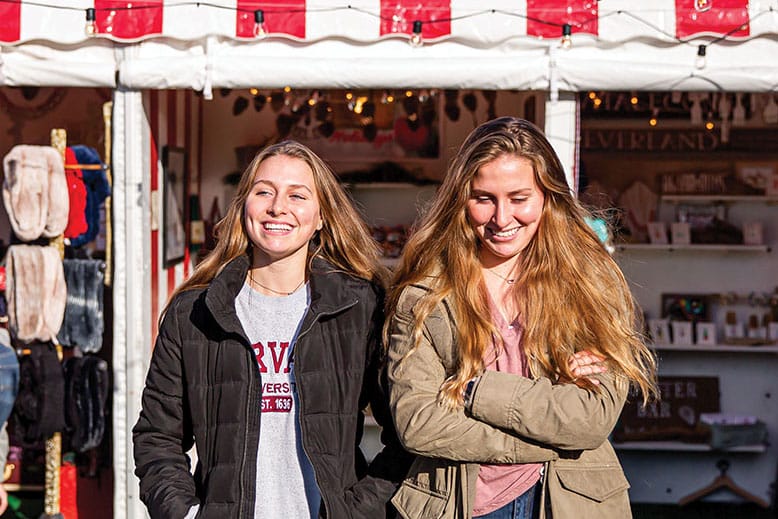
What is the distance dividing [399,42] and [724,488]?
11.2 ft

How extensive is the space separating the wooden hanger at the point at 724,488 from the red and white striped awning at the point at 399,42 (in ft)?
8.75

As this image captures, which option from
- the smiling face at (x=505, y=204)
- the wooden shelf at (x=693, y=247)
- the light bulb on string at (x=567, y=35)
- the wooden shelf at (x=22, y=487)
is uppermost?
the light bulb on string at (x=567, y=35)

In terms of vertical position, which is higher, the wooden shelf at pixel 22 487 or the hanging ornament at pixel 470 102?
the hanging ornament at pixel 470 102

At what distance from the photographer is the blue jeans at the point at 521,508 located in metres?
2.13

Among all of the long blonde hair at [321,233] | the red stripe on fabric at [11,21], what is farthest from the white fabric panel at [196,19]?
the long blonde hair at [321,233]

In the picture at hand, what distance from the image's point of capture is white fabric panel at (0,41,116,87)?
404 centimetres

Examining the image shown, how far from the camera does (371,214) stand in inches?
236

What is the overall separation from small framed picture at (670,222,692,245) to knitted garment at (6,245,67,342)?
11.3 feet

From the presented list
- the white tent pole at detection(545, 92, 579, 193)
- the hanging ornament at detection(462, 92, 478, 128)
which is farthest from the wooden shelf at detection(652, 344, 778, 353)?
the white tent pole at detection(545, 92, 579, 193)

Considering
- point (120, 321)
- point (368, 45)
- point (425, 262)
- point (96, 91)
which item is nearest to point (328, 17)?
point (368, 45)

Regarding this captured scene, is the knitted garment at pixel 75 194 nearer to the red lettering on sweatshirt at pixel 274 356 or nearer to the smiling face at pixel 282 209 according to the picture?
the smiling face at pixel 282 209

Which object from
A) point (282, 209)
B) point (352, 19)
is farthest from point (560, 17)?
point (282, 209)

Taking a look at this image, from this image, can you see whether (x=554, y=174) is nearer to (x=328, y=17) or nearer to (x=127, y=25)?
(x=328, y=17)

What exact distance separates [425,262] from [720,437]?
3.87 meters
